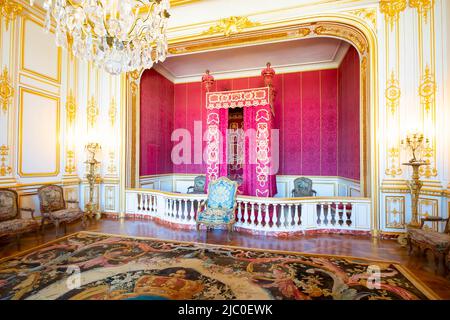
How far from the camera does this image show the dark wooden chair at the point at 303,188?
19.1ft

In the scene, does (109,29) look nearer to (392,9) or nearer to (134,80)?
(134,80)

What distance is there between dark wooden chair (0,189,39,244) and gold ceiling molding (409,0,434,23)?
6.87 m

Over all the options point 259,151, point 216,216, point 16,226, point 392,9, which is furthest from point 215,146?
point 392,9

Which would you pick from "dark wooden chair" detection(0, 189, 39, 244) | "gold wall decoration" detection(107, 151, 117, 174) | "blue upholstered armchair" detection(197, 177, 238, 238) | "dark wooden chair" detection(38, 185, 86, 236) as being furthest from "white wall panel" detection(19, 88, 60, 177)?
"blue upholstered armchair" detection(197, 177, 238, 238)

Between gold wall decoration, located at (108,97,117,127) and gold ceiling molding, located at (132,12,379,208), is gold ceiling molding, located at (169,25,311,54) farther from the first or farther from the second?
gold wall decoration, located at (108,97,117,127)

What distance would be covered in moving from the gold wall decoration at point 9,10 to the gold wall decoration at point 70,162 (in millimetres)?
2430

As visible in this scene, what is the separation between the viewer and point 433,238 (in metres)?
2.73

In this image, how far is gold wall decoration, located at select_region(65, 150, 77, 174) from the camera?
5.11 metres

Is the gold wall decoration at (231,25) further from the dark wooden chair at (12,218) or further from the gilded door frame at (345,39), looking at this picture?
the dark wooden chair at (12,218)

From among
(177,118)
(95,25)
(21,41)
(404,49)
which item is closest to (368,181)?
(404,49)

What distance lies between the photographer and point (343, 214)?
415 cm

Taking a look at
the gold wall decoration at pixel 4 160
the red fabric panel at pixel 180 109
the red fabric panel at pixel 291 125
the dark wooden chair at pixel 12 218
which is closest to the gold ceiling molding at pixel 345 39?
the red fabric panel at pixel 291 125

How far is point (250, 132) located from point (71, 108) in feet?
12.9
